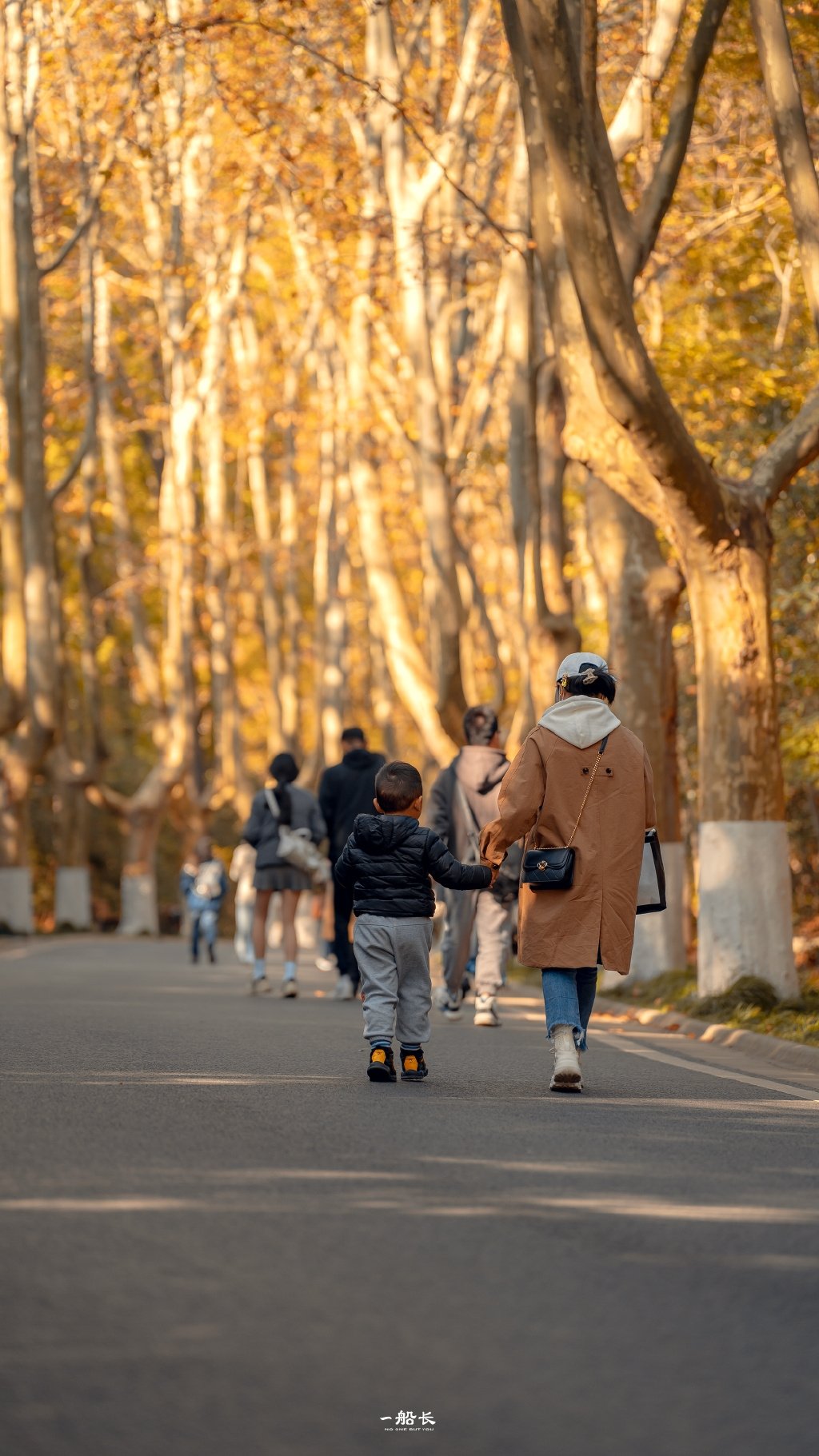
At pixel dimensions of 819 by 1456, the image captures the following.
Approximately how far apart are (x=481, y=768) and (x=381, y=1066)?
4.72m

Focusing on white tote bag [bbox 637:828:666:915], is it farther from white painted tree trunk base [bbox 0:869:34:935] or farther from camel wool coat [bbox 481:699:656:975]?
white painted tree trunk base [bbox 0:869:34:935]

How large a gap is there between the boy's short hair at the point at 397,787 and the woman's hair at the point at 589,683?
815mm

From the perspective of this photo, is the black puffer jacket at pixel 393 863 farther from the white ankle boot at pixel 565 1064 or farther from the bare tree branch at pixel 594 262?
the bare tree branch at pixel 594 262

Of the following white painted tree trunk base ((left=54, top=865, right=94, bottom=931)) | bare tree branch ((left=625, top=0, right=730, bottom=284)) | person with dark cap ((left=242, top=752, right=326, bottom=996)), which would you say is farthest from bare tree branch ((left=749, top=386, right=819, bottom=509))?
white painted tree trunk base ((left=54, top=865, right=94, bottom=931))

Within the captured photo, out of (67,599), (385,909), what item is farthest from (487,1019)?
(67,599)

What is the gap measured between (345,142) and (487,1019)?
17019 millimetres

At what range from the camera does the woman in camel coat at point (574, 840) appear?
937 centimetres

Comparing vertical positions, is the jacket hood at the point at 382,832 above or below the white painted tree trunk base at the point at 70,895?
above

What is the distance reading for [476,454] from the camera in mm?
30438

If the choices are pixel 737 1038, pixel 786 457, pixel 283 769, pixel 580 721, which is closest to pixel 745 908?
pixel 737 1038

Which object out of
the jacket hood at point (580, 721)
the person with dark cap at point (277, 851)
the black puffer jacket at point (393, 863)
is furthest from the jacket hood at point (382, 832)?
the person with dark cap at point (277, 851)

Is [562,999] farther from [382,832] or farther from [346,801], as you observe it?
[346,801]

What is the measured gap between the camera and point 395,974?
9875 millimetres

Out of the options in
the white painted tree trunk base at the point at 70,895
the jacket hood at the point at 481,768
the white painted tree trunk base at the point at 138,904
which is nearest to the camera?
the jacket hood at the point at 481,768
